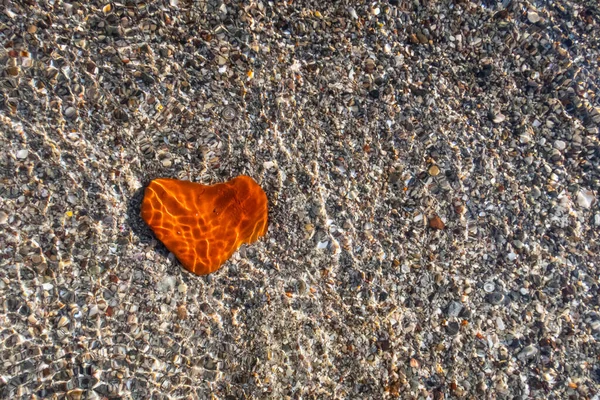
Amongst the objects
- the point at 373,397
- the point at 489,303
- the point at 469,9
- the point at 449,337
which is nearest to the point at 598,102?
the point at 469,9

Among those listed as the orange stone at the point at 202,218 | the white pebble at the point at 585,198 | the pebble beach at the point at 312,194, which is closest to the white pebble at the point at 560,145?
the pebble beach at the point at 312,194

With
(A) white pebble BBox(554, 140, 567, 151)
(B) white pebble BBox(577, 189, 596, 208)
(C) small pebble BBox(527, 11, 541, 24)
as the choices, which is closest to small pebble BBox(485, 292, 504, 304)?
(B) white pebble BBox(577, 189, 596, 208)

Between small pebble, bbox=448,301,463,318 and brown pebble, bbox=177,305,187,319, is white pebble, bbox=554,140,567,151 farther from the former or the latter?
brown pebble, bbox=177,305,187,319

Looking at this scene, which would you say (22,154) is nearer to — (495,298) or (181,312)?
(181,312)

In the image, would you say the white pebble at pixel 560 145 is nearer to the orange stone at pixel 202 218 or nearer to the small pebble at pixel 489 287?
the small pebble at pixel 489 287

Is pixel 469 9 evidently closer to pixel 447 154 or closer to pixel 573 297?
pixel 447 154

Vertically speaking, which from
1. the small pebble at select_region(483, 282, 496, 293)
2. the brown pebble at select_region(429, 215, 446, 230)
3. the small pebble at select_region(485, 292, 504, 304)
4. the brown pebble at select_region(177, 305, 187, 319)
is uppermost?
the brown pebble at select_region(429, 215, 446, 230)
